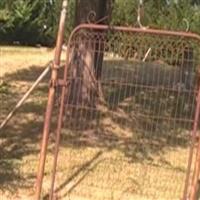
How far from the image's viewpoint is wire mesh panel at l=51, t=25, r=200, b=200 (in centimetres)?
761

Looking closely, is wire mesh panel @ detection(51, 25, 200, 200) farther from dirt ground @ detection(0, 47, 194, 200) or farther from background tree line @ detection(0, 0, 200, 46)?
background tree line @ detection(0, 0, 200, 46)

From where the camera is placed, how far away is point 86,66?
9.56 metres

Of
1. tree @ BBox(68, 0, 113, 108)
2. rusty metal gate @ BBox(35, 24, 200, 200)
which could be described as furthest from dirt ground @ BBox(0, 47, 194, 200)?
tree @ BBox(68, 0, 113, 108)

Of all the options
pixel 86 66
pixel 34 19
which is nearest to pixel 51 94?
pixel 86 66

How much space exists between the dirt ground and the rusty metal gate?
0.04ft

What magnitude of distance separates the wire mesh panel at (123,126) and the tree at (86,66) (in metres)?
0.01

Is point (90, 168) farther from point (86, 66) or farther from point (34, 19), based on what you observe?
point (34, 19)

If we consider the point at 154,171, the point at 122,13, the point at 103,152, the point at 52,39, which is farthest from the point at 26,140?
the point at 52,39

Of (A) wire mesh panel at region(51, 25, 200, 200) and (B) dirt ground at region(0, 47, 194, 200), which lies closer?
(B) dirt ground at region(0, 47, 194, 200)

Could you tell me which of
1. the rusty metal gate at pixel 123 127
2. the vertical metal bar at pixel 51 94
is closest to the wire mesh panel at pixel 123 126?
the rusty metal gate at pixel 123 127

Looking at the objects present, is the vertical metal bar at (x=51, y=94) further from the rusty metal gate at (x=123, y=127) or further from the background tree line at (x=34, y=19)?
the background tree line at (x=34, y=19)

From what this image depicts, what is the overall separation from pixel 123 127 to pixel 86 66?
42.5 inches

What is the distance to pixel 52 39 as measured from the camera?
2330cm

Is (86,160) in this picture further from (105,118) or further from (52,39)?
(52,39)
